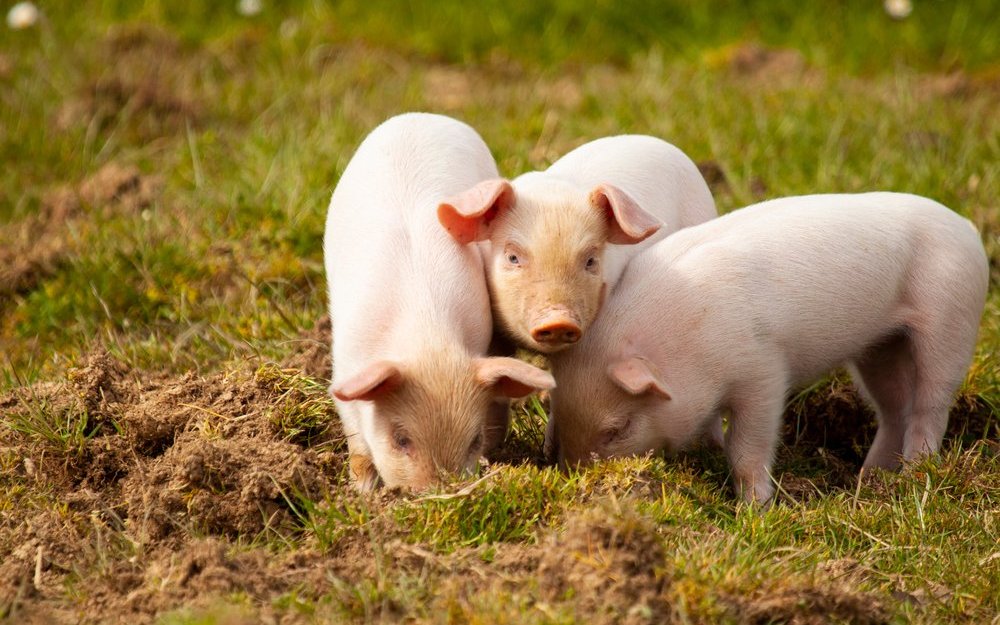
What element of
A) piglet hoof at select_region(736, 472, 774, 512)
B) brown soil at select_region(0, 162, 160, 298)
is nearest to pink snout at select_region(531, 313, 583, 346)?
piglet hoof at select_region(736, 472, 774, 512)

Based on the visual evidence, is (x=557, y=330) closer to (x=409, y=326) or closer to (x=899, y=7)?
(x=409, y=326)

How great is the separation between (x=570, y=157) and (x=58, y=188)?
362cm

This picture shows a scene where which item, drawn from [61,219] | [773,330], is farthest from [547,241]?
[61,219]

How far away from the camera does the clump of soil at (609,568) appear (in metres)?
3.46

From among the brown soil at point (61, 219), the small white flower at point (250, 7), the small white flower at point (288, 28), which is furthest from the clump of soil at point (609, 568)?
the small white flower at point (250, 7)

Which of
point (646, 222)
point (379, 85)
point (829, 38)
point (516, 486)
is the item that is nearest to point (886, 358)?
point (646, 222)

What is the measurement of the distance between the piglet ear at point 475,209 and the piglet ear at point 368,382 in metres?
0.74

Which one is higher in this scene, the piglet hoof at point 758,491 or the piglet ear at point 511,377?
the piglet ear at point 511,377

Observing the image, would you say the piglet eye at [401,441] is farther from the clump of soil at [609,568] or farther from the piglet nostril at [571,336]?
the clump of soil at [609,568]

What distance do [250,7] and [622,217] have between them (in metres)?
6.52

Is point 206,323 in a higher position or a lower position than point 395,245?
lower

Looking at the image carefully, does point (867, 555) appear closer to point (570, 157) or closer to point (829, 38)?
point (570, 157)

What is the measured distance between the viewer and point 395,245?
15.9ft

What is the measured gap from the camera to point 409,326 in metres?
4.52
